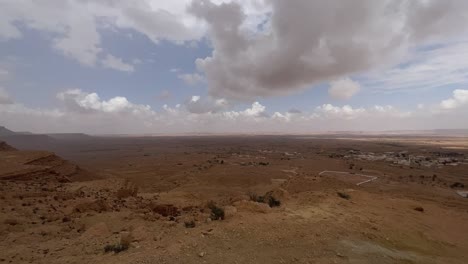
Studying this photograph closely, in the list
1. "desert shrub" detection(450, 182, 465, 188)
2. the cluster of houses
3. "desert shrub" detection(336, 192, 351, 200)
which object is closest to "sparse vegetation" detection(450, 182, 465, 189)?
"desert shrub" detection(450, 182, 465, 188)

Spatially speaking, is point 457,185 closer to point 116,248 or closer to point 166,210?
point 166,210

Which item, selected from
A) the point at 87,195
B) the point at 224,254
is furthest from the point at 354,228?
the point at 87,195

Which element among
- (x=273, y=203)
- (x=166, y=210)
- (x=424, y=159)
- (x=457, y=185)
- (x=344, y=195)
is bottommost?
(x=457, y=185)

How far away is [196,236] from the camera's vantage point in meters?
8.79

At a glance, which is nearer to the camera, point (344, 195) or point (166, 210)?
point (166, 210)

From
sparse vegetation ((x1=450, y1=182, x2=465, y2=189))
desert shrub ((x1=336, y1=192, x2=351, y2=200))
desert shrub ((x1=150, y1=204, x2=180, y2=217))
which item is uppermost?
desert shrub ((x1=336, y1=192, x2=351, y2=200))

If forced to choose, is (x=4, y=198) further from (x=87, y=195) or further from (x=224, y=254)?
(x=224, y=254)

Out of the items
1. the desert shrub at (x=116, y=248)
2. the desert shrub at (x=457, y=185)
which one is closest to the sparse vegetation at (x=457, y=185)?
the desert shrub at (x=457, y=185)

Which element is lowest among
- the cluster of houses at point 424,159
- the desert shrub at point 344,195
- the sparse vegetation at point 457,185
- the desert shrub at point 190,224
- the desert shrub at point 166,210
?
the sparse vegetation at point 457,185

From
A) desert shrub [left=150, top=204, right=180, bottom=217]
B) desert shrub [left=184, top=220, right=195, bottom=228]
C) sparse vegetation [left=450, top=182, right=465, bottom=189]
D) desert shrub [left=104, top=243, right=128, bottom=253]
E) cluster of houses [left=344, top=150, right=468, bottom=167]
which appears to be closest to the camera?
desert shrub [left=104, top=243, right=128, bottom=253]

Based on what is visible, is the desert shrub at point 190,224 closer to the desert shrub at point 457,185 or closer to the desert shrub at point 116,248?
the desert shrub at point 116,248

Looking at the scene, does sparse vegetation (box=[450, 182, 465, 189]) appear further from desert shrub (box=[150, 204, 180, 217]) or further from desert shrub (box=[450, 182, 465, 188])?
desert shrub (box=[150, 204, 180, 217])

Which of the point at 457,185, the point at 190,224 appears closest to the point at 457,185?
the point at 457,185

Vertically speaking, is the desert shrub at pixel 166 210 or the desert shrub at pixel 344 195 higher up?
the desert shrub at pixel 344 195
